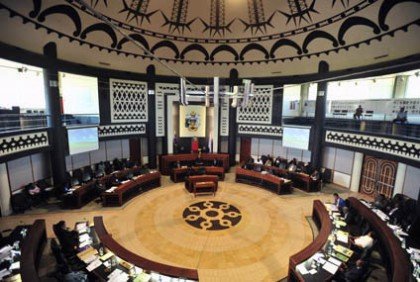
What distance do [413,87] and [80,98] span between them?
62.0 ft

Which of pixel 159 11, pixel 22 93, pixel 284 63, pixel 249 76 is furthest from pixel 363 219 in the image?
pixel 22 93

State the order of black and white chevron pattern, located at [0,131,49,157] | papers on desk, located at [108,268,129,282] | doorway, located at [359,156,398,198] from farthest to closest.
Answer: doorway, located at [359,156,398,198] < black and white chevron pattern, located at [0,131,49,157] < papers on desk, located at [108,268,129,282]

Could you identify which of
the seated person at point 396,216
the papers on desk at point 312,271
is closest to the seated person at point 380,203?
the seated person at point 396,216

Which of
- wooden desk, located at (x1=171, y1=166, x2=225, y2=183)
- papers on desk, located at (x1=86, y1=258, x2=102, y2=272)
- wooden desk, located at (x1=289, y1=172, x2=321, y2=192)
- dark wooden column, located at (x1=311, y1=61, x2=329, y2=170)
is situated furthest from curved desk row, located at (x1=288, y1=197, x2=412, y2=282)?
wooden desk, located at (x1=171, y1=166, x2=225, y2=183)

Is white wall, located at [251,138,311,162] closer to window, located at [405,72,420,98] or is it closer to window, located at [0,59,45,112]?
window, located at [405,72,420,98]

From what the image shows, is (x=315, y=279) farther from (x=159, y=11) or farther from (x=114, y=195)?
(x=159, y=11)

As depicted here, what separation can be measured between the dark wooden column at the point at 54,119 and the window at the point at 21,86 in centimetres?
62

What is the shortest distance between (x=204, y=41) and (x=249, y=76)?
4.03 meters

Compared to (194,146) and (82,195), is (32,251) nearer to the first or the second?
(82,195)

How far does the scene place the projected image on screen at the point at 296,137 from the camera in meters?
12.9

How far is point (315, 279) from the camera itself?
16.0 ft

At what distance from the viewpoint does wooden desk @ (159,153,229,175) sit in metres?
14.3

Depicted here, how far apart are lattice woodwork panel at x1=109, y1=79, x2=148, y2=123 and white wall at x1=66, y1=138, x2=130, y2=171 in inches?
65.9

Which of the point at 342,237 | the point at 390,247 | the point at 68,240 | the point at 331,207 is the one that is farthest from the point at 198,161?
the point at 390,247
